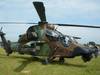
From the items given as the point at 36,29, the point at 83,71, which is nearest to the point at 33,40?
the point at 36,29

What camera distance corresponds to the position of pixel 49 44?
2041 cm

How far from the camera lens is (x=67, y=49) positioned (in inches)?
768

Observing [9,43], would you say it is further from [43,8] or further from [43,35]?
[43,8]

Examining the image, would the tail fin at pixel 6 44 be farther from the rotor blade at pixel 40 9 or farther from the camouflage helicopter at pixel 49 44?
the rotor blade at pixel 40 9

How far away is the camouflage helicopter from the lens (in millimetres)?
19188

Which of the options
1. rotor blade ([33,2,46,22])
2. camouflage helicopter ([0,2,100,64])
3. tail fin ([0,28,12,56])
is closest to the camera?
rotor blade ([33,2,46,22])

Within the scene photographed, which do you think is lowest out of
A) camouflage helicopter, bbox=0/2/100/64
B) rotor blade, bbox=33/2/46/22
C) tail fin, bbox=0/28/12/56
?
tail fin, bbox=0/28/12/56

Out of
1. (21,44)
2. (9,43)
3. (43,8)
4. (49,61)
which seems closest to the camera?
(43,8)

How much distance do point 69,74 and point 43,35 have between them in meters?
5.44

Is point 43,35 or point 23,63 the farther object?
point 43,35

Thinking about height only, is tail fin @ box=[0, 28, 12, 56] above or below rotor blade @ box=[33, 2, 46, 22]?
below

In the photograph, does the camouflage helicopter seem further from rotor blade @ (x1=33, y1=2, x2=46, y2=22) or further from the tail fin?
the tail fin

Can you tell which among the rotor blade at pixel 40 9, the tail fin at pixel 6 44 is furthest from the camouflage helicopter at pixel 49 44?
the tail fin at pixel 6 44

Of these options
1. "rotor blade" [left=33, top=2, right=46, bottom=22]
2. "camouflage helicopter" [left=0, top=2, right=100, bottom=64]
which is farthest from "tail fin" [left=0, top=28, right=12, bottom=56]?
"rotor blade" [left=33, top=2, right=46, bottom=22]
